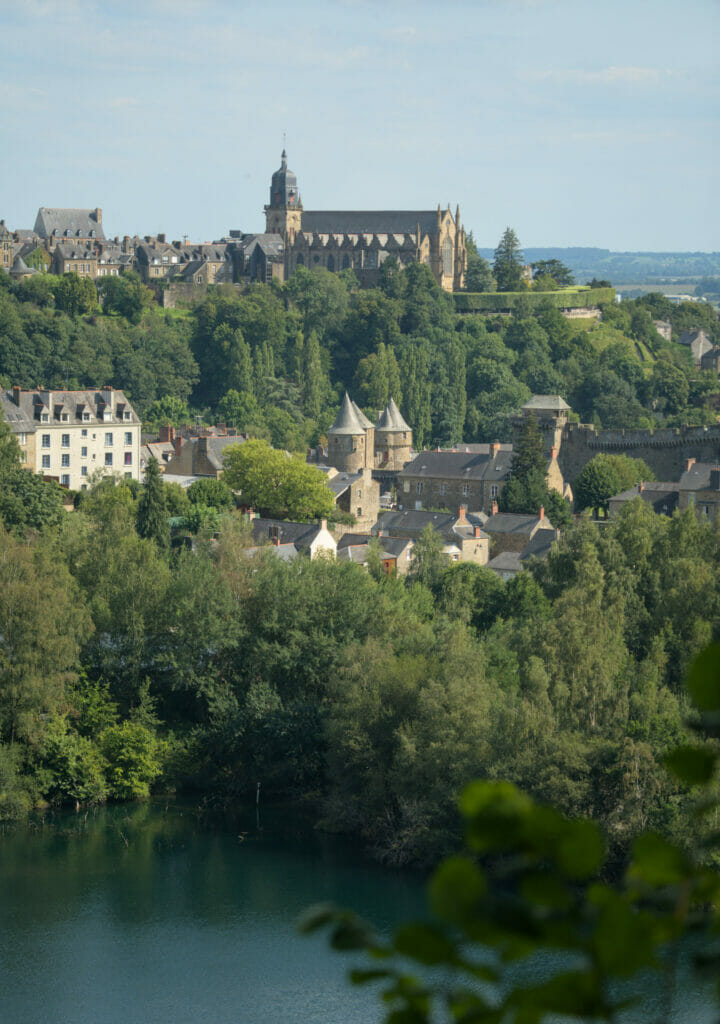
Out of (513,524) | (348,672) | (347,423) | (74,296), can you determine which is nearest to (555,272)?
(74,296)

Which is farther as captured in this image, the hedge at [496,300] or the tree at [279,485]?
the hedge at [496,300]

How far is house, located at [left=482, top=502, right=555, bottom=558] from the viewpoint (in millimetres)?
48062

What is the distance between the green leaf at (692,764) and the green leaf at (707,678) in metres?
0.09

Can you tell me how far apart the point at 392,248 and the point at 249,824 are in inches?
2983

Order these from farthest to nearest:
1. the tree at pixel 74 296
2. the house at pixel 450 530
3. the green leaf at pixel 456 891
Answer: the tree at pixel 74 296, the house at pixel 450 530, the green leaf at pixel 456 891

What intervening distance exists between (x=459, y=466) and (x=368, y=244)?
44097mm

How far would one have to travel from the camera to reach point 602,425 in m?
84.3

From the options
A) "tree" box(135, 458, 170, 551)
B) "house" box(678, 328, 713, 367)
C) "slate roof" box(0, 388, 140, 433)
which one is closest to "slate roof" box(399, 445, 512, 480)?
"slate roof" box(0, 388, 140, 433)

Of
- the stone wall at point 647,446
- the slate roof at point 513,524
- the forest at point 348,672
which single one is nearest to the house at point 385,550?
the forest at point 348,672

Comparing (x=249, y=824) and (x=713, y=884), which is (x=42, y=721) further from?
(x=713, y=884)

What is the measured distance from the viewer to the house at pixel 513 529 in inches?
1892

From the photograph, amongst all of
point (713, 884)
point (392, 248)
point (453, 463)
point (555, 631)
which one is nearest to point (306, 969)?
point (555, 631)

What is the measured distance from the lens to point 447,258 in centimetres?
9894

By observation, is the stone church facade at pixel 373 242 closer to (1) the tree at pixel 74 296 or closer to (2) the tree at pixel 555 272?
(2) the tree at pixel 555 272
